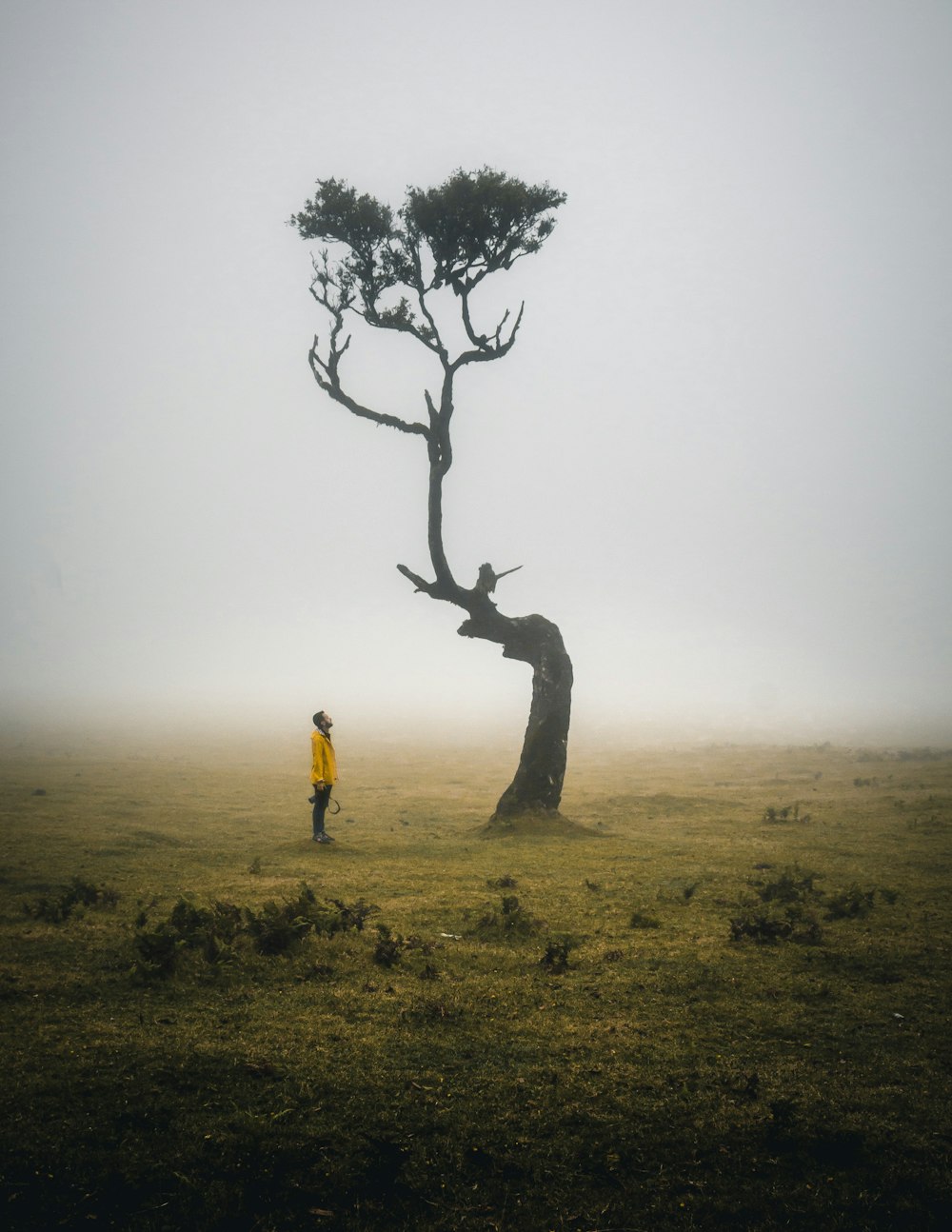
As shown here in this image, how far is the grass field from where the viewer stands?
5.05 metres

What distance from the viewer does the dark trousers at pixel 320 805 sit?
1756 cm

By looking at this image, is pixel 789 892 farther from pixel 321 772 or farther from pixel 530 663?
pixel 321 772

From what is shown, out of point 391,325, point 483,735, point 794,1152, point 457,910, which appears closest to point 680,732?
point 483,735

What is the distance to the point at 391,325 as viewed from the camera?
74.4 feet

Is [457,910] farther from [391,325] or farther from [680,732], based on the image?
[680,732]

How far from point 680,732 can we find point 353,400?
228 feet

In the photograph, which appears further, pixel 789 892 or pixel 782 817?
pixel 782 817

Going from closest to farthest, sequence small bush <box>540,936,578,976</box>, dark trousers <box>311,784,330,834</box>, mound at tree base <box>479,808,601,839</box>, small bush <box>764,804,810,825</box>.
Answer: small bush <box>540,936,578,976</box> < dark trousers <box>311,784,330,834</box> < mound at tree base <box>479,808,601,839</box> < small bush <box>764,804,810,825</box>

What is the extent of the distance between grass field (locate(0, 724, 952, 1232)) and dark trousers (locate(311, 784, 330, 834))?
0.74 metres

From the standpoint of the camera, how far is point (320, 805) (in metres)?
17.7

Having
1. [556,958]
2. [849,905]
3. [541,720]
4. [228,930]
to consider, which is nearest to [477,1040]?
[556,958]

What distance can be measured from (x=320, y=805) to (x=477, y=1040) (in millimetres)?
11088

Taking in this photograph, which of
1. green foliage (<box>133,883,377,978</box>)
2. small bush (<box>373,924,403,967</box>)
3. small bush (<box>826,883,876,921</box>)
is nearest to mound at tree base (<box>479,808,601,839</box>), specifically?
small bush (<box>826,883,876,921</box>)

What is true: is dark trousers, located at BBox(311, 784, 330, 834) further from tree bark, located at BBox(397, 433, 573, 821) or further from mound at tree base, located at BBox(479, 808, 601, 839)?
tree bark, located at BBox(397, 433, 573, 821)
